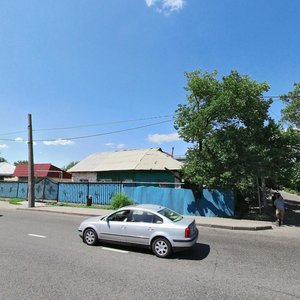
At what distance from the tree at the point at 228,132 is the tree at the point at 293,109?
31.0 feet

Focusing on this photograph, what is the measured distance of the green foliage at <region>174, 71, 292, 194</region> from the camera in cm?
1691

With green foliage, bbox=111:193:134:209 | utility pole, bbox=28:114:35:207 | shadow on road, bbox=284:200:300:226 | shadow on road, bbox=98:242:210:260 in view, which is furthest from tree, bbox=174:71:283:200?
utility pole, bbox=28:114:35:207

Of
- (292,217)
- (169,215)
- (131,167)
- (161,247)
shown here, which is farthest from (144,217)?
(131,167)

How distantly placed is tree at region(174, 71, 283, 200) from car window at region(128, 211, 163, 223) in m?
8.39

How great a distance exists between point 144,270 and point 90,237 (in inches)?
125

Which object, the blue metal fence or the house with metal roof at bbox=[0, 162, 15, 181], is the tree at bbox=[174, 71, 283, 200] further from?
the house with metal roof at bbox=[0, 162, 15, 181]

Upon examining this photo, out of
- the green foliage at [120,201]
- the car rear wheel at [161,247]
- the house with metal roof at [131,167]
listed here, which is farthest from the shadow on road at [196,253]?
the house with metal roof at [131,167]

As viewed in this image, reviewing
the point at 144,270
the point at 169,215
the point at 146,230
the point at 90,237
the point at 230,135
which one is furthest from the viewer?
the point at 230,135

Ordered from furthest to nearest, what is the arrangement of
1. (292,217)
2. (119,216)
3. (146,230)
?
1. (292,217)
2. (119,216)
3. (146,230)

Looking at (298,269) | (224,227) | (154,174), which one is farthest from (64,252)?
(154,174)

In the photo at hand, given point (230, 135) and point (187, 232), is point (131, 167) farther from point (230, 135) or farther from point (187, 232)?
point (187, 232)

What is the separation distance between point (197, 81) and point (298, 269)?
42.9 ft

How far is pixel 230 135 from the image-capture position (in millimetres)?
17516

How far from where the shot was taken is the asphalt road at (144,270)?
6.00 m
